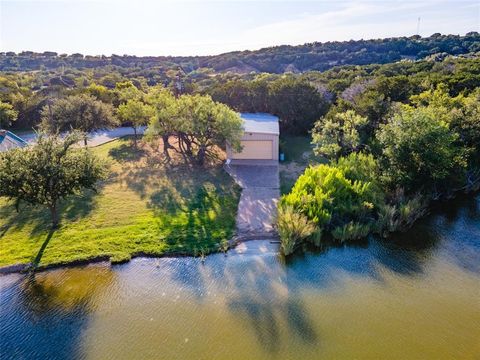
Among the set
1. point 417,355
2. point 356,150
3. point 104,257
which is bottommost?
point 417,355

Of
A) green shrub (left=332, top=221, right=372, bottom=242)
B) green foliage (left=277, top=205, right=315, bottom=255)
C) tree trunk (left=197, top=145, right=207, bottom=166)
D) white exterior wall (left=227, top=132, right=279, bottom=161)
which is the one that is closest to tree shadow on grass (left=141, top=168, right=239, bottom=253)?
tree trunk (left=197, top=145, right=207, bottom=166)

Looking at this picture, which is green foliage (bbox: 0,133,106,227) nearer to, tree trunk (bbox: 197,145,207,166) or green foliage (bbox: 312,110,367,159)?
tree trunk (bbox: 197,145,207,166)

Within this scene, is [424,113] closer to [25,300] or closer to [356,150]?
[356,150]

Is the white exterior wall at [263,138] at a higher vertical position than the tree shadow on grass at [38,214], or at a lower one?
higher

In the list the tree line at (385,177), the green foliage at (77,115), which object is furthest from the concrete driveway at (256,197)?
the green foliage at (77,115)

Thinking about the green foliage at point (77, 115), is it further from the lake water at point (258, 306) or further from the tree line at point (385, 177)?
the tree line at point (385, 177)

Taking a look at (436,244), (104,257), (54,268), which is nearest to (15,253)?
(54,268)
